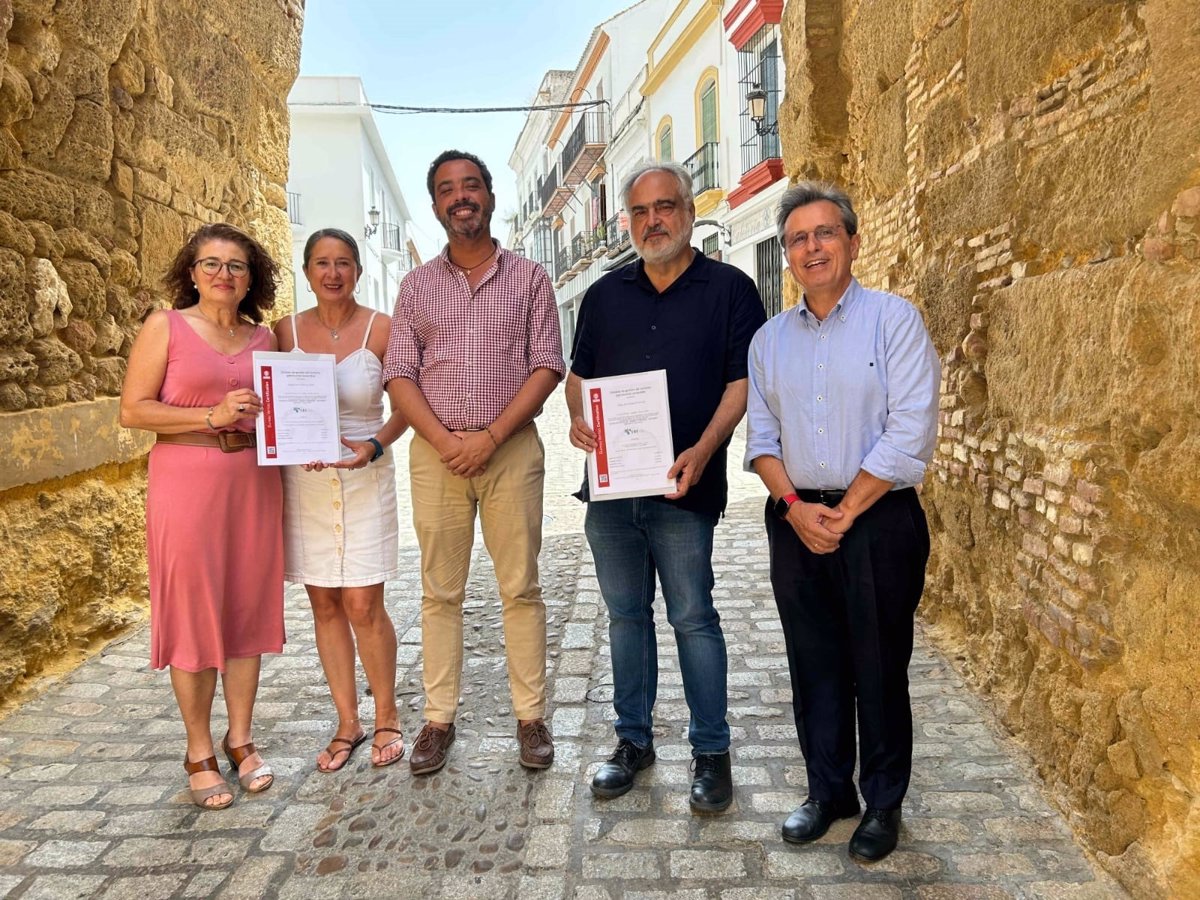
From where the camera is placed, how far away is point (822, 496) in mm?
2668

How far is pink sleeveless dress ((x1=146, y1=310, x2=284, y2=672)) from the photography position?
3027mm

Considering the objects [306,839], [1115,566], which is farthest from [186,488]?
[1115,566]

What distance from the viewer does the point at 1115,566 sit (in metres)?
2.60

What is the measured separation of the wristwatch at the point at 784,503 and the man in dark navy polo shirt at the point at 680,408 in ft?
0.88

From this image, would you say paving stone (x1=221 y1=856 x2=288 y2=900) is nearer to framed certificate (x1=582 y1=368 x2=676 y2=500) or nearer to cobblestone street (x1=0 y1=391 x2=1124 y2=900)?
cobblestone street (x1=0 y1=391 x2=1124 y2=900)

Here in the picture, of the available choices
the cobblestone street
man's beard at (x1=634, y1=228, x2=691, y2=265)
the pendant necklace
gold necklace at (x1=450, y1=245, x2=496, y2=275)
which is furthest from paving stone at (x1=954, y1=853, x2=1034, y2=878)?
the pendant necklace

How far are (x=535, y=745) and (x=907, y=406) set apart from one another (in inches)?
72.4

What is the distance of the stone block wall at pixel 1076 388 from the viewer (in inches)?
89.0

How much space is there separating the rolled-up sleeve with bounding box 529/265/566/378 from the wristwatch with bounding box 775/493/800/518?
0.93 m

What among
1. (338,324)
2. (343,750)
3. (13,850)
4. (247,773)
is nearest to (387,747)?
(343,750)

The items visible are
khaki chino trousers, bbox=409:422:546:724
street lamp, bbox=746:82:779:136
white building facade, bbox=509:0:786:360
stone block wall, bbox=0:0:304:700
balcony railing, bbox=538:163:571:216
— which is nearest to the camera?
khaki chino trousers, bbox=409:422:546:724

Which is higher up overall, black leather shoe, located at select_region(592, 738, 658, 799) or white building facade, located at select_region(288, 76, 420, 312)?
white building facade, located at select_region(288, 76, 420, 312)

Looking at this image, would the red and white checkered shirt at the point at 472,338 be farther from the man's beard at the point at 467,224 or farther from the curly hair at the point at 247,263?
the curly hair at the point at 247,263

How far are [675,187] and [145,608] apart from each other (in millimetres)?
3867
